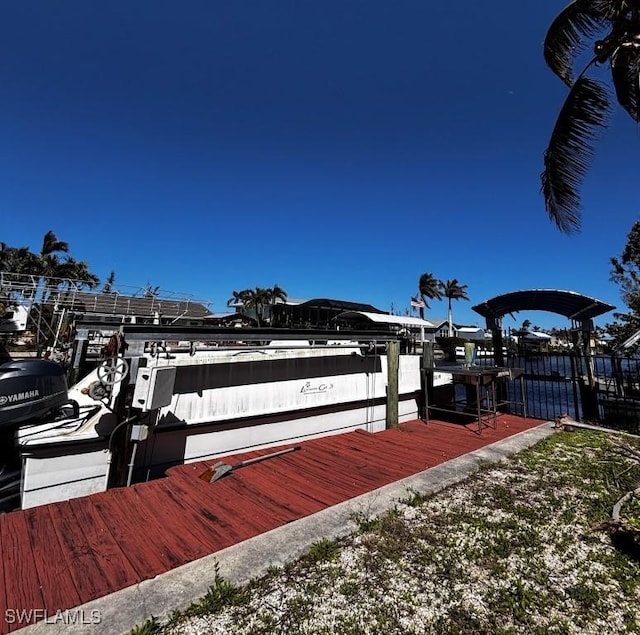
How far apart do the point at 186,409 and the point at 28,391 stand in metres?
2.18

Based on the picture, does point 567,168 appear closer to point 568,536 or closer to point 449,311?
point 568,536

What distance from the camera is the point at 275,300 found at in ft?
150

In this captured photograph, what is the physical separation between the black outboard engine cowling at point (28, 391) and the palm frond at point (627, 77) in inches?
374

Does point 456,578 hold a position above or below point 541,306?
below

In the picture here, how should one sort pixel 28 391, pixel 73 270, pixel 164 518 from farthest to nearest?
pixel 73 270 < pixel 28 391 < pixel 164 518

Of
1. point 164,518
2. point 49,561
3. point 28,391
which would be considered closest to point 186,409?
point 164,518

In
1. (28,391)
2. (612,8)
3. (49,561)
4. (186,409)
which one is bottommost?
(49,561)

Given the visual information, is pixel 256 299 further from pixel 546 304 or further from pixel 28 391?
pixel 28 391

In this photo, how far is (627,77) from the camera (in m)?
5.12

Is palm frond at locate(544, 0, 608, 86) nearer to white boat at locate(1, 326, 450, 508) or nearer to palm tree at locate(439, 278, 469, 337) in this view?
white boat at locate(1, 326, 450, 508)

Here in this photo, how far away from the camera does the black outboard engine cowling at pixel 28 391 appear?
4477mm

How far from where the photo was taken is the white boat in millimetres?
4754

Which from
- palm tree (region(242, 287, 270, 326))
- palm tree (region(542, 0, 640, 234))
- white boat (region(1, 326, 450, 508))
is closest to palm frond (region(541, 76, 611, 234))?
palm tree (region(542, 0, 640, 234))

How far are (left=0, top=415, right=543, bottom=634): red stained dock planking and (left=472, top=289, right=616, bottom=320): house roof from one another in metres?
8.63
